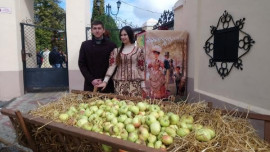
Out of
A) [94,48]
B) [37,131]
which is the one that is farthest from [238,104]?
[37,131]

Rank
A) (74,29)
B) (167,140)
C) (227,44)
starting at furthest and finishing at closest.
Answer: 1. (74,29)
2. (227,44)
3. (167,140)

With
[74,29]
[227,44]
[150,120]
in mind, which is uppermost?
[74,29]

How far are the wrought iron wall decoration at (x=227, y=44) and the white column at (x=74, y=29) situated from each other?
13.2 ft

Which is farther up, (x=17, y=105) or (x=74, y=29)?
(x=74, y=29)

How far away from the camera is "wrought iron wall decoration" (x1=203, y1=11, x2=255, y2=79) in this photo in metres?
3.33

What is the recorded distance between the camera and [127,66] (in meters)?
2.95

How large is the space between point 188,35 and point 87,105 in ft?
13.2

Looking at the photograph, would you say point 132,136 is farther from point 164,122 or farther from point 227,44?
point 227,44

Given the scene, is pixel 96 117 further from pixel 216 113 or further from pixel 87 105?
pixel 216 113

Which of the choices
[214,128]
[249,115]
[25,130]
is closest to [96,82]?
[25,130]

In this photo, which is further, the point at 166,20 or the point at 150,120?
the point at 166,20

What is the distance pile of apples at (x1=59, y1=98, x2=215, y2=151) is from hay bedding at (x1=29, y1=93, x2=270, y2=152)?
0.07 meters

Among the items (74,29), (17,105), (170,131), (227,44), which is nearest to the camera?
(170,131)

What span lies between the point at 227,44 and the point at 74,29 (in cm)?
467
